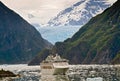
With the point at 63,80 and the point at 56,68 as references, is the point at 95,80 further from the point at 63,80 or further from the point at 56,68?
the point at 56,68

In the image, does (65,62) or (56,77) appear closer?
(56,77)

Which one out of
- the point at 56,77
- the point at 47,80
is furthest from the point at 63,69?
the point at 47,80

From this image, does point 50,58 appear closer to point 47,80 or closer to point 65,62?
point 65,62

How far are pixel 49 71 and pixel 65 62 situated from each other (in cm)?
838

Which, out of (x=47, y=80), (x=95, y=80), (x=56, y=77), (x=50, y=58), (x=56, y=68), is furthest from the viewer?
(x=50, y=58)

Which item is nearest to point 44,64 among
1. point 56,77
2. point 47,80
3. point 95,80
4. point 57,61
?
point 57,61

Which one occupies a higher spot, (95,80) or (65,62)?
(65,62)

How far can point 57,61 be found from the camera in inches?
4419

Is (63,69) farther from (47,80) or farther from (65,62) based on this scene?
(47,80)

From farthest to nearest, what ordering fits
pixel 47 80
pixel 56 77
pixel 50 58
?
pixel 50 58, pixel 56 77, pixel 47 80

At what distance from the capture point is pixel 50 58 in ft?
378

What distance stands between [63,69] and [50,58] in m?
4.47

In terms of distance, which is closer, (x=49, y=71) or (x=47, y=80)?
(x=47, y=80)

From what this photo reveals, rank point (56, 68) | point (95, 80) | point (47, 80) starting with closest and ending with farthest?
1. point (95, 80)
2. point (47, 80)
3. point (56, 68)
